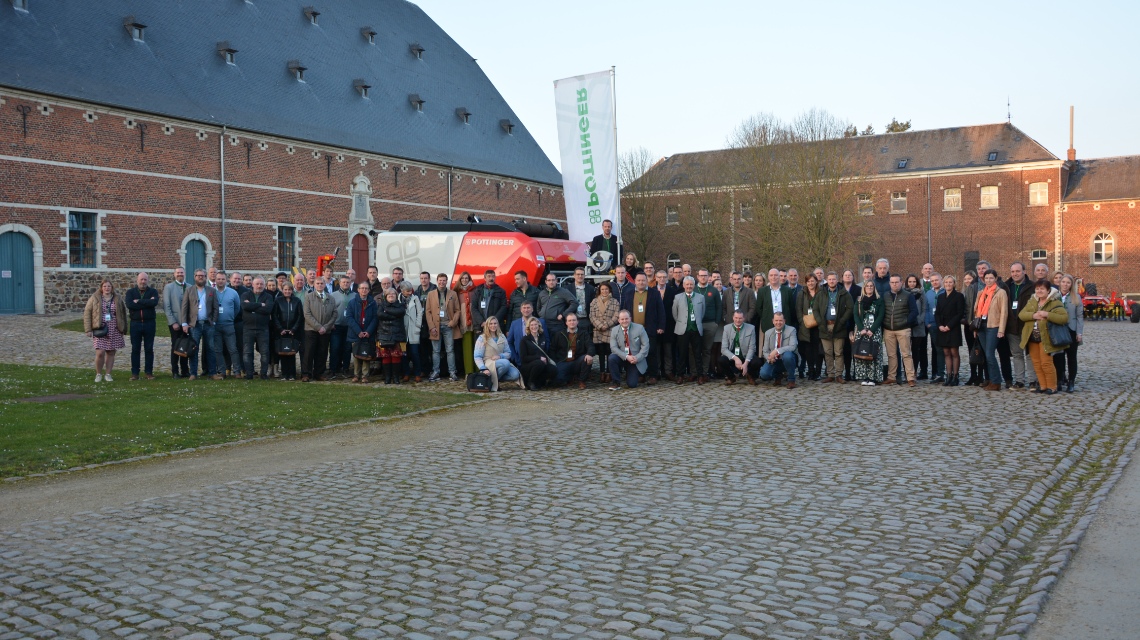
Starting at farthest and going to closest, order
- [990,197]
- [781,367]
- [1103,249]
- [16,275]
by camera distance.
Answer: [990,197] → [1103,249] → [16,275] → [781,367]

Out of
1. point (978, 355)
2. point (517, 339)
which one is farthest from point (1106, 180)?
point (517, 339)

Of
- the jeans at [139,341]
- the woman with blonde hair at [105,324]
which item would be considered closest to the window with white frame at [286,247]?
the jeans at [139,341]

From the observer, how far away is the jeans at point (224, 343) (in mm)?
14969

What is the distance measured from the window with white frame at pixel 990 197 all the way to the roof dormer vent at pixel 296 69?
1414 inches

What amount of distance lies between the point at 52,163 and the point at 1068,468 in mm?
29553

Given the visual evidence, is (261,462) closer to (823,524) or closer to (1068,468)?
(823,524)

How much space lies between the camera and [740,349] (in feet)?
46.0

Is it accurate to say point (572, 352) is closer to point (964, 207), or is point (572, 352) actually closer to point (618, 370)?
point (618, 370)

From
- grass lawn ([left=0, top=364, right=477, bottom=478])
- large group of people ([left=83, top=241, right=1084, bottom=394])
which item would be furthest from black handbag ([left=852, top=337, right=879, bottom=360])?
grass lawn ([left=0, top=364, right=477, bottom=478])

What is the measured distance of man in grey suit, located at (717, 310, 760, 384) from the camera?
45.7ft

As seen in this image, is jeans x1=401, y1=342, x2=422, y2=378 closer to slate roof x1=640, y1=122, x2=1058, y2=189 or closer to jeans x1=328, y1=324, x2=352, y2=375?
jeans x1=328, y1=324, x2=352, y2=375

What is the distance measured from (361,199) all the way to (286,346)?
26426 millimetres

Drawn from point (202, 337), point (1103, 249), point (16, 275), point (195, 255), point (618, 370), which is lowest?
point (618, 370)

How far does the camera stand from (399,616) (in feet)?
14.0
